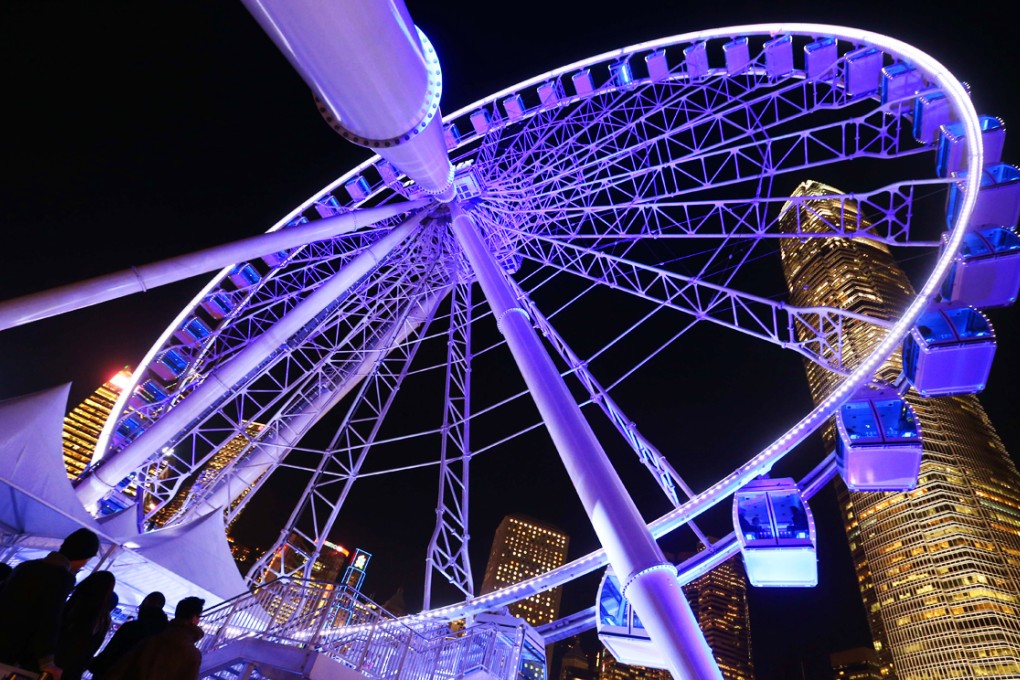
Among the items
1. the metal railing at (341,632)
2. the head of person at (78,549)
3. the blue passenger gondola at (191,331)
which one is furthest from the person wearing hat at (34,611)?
the blue passenger gondola at (191,331)

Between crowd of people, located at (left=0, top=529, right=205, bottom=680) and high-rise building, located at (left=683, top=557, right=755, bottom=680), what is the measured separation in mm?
139725

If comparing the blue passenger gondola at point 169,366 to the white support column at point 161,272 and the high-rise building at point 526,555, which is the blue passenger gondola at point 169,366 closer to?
the white support column at point 161,272

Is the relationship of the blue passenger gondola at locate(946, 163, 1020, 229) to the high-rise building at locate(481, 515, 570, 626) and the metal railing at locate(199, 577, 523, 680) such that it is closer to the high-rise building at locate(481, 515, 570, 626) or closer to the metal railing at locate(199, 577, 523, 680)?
the metal railing at locate(199, 577, 523, 680)

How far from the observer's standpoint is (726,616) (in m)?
137

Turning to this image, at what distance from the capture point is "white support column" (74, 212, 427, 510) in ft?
42.3

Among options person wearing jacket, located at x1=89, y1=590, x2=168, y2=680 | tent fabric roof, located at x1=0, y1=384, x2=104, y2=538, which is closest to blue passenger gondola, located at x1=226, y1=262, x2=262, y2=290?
tent fabric roof, located at x1=0, y1=384, x2=104, y2=538

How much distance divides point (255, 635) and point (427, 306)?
36.5 feet

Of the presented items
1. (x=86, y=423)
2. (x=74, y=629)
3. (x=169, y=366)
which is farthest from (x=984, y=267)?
(x=86, y=423)

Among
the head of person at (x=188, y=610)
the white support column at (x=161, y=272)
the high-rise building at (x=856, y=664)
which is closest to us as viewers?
the head of person at (x=188, y=610)

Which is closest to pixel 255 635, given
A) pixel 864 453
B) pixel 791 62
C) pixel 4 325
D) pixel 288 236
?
pixel 4 325

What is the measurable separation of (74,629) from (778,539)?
369 inches

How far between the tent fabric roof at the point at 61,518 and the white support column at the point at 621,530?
340 inches

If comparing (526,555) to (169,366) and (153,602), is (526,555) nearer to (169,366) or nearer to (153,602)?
(169,366)

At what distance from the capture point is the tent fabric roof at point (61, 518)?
1084 centimetres
